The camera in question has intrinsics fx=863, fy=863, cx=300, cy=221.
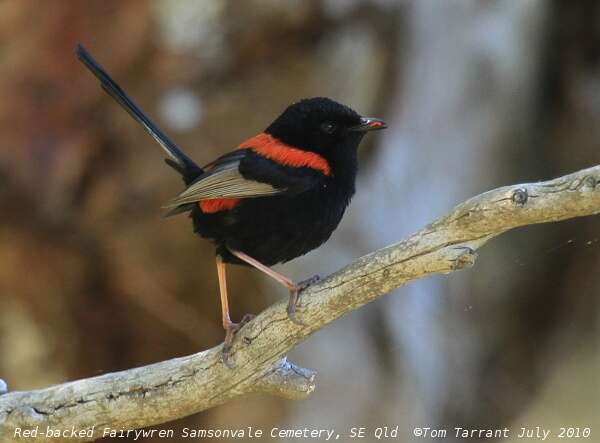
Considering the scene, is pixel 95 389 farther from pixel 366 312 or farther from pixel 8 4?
pixel 8 4

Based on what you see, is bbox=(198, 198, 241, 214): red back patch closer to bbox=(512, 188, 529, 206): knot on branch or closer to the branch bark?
the branch bark

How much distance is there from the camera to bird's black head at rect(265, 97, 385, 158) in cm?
380

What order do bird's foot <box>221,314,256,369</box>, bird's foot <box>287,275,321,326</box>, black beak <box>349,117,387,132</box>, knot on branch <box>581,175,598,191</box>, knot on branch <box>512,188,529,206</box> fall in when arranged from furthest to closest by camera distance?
black beak <box>349,117,387,132</box>
bird's foot <box>221,314,256,369</box>
bird's foot <box>287,275,321,326</box>
knot on branch <box>512,188,529,206</box>
knot on branch <box>581,175,598,191</box>

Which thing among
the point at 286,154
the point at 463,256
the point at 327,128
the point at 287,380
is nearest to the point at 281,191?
the point at 286,154

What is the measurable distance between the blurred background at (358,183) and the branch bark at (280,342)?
2780mm

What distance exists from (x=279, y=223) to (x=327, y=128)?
545mm

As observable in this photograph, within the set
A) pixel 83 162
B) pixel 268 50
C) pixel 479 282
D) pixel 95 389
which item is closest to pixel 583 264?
pixel 479 282

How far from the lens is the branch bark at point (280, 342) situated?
2.72 meters

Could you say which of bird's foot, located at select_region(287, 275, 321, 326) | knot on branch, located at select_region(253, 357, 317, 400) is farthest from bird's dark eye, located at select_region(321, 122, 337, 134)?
knot on branch, located at select_region(253, 357, 317, 400)

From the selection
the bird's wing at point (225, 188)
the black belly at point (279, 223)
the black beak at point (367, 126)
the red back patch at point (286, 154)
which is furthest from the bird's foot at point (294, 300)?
the black beak at point (367, 126)

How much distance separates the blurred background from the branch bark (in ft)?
9.12

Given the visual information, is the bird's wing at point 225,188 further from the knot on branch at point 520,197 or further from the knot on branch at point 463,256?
the knot on branch at point 520,197

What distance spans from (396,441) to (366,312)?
3.31ft

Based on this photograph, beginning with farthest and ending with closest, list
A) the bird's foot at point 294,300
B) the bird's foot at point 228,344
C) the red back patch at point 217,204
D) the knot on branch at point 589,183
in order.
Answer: the red back patch at point 217,204
the bird's foot at point 228,344
the bird's foot at point 294,300
the knot on branch at point 589,183
